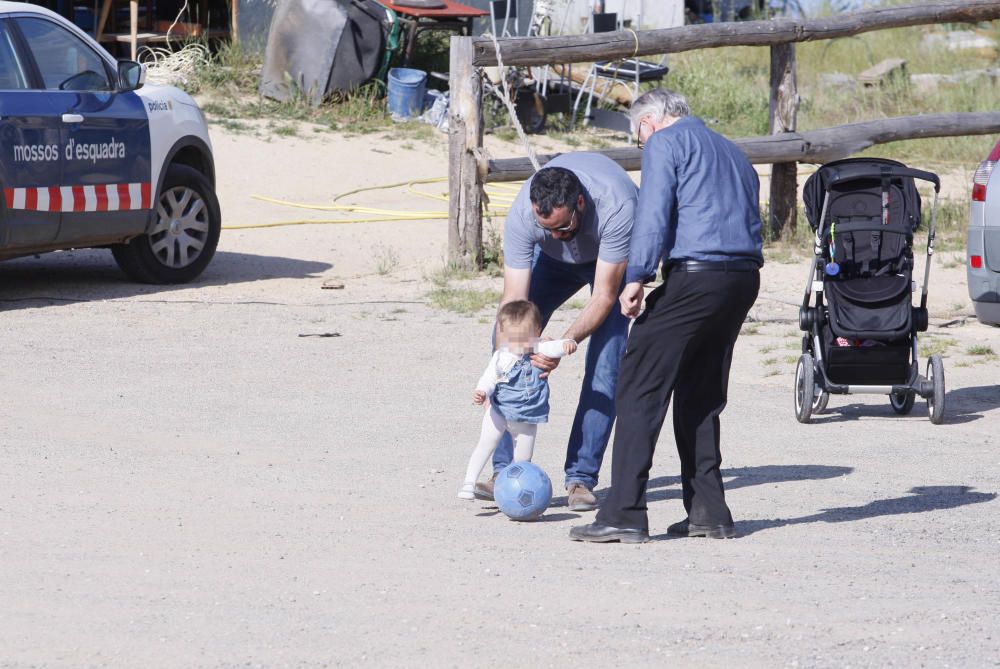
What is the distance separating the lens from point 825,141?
41.9 ft

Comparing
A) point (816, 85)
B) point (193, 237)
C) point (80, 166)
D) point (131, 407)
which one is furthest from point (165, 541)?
point (816, 85)

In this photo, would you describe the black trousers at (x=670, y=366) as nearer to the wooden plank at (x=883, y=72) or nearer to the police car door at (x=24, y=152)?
the police car door at (x=24, y=152)

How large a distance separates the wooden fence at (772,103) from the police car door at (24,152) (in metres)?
3.15

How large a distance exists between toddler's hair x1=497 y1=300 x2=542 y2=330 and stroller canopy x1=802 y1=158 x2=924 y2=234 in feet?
9.50

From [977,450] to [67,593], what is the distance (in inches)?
182

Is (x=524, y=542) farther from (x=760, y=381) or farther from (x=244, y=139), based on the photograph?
(x=244, y=139)

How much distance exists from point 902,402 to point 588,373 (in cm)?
296

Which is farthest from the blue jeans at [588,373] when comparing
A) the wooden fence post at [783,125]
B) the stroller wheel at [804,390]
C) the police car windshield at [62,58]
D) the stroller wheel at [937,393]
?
the wooden fence post at [783,125]

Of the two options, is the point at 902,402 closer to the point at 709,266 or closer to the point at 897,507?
the point at 897,507

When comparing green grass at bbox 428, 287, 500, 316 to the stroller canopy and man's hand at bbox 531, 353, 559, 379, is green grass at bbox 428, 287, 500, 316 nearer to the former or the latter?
the stroller canopy

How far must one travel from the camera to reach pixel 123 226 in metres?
11.0

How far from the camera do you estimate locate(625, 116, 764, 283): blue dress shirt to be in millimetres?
5297

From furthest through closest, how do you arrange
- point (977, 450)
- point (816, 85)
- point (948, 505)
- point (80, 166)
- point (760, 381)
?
point (816, 85), point (80, 166), point (760, 381), point (977, 450), point (948, 505)

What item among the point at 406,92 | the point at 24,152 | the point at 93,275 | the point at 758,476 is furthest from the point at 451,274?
the point at 406,92
